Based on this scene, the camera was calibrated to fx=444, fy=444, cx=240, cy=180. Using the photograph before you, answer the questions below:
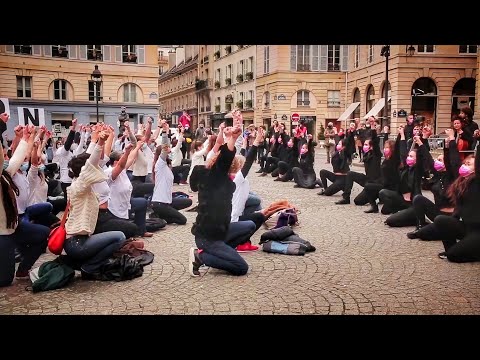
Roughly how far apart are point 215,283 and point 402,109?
5.24 metres

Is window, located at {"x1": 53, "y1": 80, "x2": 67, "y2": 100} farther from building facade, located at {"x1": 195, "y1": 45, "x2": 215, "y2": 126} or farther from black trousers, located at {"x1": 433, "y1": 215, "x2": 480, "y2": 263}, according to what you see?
black trousers, located at {"x1": 433, "y1": 215, "x2": 480, "y2": 263}

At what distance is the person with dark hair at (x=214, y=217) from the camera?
5.68 m

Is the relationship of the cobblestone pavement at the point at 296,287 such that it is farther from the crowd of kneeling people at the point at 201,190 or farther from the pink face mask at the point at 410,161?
the pink face mask at the point at 410,161

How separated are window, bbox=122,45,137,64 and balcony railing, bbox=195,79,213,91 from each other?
251cm

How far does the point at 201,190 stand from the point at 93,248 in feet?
4.90

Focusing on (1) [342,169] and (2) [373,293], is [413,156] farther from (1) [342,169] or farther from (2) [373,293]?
(2) [373,293]

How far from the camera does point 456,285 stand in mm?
5379

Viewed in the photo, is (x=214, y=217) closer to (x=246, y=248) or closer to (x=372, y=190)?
(x=246, y=248)

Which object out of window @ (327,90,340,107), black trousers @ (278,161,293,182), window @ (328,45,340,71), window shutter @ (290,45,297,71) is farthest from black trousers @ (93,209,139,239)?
black trousers @ (278,161,293,182)

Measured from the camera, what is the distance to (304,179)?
46.5ft

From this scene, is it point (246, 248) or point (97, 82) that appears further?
point (97, 82)

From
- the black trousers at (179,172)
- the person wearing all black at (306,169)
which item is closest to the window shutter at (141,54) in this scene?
the person wearing all black at (306,169)

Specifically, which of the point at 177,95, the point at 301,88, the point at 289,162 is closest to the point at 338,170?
the point at 289,162

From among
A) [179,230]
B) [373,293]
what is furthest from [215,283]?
[179,230]
